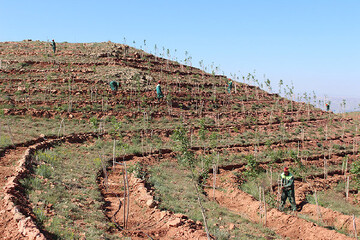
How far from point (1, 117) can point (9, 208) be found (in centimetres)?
1681

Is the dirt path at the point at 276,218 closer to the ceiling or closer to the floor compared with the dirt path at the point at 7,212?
closer to the floor

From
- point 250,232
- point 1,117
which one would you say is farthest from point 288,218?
point 1,117

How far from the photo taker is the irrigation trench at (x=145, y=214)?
619 centimetres

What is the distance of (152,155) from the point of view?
58.0ft

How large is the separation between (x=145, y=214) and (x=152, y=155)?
861cm

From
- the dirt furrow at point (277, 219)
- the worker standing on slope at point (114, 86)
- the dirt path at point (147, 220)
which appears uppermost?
the worker standing on slope at point (114, 86)

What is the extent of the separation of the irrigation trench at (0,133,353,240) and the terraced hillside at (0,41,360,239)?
0.13ft

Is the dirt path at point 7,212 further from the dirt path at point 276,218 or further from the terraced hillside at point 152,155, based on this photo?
the dirt path at point 276,218

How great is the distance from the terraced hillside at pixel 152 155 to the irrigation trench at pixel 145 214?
4cm

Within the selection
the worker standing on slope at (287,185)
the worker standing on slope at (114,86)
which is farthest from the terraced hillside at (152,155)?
the worker standing on slope at (114,86)

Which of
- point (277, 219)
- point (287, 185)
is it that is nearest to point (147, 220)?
point (277, 219)

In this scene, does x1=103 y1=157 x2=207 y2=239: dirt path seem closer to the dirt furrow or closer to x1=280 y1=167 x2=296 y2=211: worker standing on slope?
the dirt furrow

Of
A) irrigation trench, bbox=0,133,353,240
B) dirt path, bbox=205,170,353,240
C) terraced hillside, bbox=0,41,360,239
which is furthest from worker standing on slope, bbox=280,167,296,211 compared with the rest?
irrigation trench, bbox=0,133,353,240

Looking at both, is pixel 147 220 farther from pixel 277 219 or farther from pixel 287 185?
pixel 287 185
